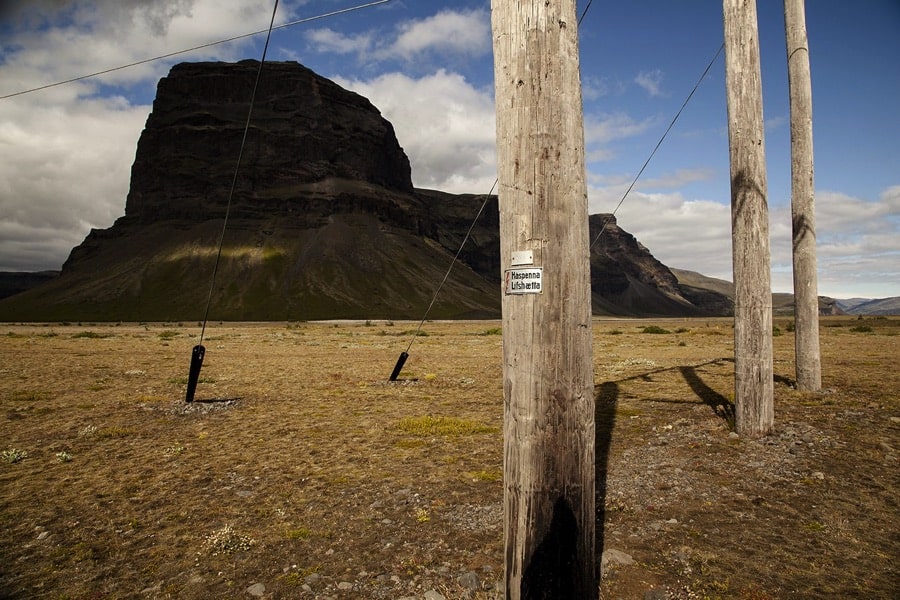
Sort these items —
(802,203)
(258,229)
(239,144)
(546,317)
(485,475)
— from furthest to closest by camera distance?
(239,144)
(258,229)
(802,203)
(485,475)
(546,317)

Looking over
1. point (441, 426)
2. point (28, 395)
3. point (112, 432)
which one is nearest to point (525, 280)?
point (441, 426)

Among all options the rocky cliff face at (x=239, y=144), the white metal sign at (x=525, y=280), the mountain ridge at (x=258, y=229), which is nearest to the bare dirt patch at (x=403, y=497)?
the white metal sign at (x=525, y=280)

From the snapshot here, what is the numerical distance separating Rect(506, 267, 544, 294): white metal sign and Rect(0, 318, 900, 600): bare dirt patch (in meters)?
2.75

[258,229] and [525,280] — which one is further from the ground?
[258,229]

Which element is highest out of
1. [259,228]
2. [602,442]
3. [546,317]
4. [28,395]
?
[259,228]

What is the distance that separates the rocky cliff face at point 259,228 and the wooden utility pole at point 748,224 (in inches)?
5167

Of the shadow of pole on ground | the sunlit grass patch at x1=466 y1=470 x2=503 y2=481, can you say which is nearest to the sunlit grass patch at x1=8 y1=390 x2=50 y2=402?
the sunlit grass patch at x1=466 y1=470 x2=503 y2=481

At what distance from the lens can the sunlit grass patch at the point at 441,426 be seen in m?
9.41

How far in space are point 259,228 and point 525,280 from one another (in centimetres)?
18415

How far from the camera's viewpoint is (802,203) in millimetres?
11297

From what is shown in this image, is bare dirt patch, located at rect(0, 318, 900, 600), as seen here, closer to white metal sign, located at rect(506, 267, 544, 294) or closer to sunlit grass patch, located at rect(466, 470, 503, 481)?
sunlit grass patch, located at rect(466, 470, 503, 481)

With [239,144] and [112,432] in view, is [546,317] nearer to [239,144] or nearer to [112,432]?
[112,432]

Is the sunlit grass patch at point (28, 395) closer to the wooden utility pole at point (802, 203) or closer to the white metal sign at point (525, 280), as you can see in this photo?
the white metal sign at point (525, 280)

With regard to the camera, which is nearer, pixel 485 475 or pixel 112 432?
pixel 485 475
